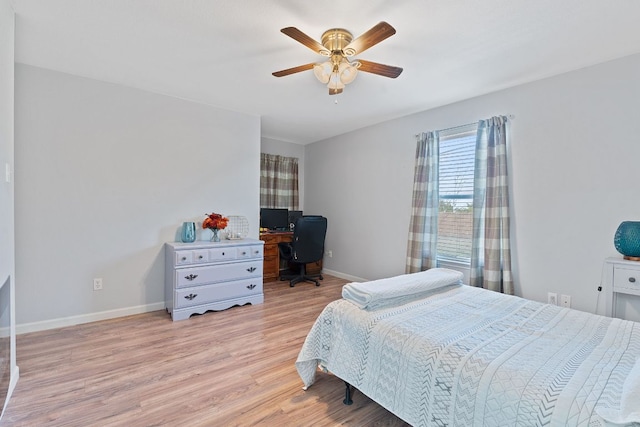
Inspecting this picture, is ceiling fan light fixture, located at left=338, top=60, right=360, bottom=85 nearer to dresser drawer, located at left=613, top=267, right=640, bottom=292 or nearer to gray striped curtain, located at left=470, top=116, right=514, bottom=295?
gray striped curtain, located at left=470, top=116, right=514, bottom=295

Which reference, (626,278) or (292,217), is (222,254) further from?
(626,278)

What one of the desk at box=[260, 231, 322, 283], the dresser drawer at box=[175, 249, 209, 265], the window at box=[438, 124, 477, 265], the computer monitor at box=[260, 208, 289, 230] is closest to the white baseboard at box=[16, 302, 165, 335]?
the dresser drawer at box=[175, 249, 209, 265]

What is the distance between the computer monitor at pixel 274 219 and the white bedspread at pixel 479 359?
10.3 ft

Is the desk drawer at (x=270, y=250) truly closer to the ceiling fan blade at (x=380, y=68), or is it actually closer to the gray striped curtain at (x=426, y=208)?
the gray striped curtain at (x=426, y=208)

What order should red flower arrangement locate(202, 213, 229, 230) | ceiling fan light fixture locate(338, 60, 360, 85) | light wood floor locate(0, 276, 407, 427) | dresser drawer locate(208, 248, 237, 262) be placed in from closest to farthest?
light wood floor locate(0, 276, 407, 427), ceiling fan light fixture locate(338, 60, 360, 85), dresser drawer locate(208, 248, 237, 262), red flower arrangement locate(202, 213, 229, 230)

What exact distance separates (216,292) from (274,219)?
1874 mm

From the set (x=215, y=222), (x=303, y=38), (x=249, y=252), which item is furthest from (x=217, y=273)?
(x=303, y=38)

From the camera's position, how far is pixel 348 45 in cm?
195

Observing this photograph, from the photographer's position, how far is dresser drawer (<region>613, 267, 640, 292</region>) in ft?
6.64

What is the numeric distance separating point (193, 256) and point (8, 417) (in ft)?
5.51

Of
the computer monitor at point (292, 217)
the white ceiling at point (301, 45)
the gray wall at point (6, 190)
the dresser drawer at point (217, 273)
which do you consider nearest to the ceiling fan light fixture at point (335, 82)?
the white ceiling at point (301, 45)

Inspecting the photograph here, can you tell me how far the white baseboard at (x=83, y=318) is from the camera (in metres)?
2.64

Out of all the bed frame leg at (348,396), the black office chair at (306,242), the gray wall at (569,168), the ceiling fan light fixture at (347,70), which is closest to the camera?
the bed frame leg at (348,396)

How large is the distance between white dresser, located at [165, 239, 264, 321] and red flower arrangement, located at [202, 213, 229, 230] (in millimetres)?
208
